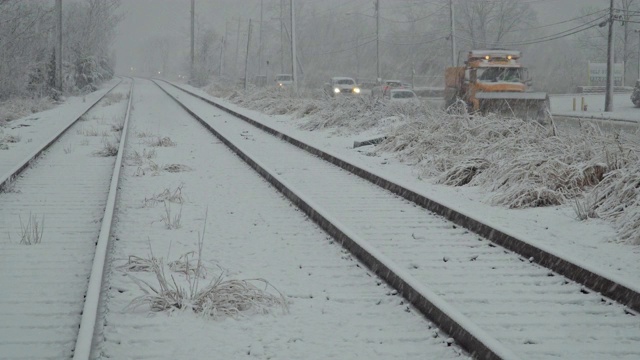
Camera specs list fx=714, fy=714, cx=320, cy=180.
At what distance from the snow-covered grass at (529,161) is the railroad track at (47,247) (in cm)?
524

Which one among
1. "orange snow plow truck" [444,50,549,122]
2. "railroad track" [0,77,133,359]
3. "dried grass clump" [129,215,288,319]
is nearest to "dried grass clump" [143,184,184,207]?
"railroad track" [0,77,133,359]

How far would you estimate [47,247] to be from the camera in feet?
22.9

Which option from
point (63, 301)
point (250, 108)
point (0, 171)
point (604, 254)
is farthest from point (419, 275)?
point (250, 108)

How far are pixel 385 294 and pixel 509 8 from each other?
276 feet

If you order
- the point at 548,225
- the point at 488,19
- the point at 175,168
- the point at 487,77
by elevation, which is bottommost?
the point at 548,225

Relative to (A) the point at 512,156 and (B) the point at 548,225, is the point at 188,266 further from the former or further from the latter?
(A) the point at 512,156

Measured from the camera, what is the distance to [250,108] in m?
35.2

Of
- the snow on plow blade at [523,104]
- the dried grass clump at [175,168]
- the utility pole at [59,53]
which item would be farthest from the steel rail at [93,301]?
the utility pole at [59,53]

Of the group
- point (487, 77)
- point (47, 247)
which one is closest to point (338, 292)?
point (47, 247)

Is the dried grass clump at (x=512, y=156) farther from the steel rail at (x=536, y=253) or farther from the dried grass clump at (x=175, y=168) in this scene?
the dried grass clump at (x=175, y=168)

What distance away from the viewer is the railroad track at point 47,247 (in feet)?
15.4

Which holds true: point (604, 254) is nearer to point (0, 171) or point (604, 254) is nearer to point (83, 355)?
point (83, 355)

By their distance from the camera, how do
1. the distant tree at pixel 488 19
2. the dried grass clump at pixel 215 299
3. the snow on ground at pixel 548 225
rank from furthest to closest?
the distant tree at pixel 488 19 → the snow on ground at pixel 548 225 → the dried grass clump at pixel 215 299

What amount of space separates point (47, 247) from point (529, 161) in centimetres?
654
